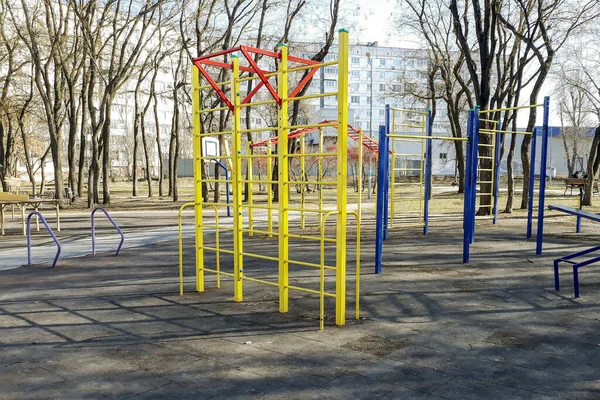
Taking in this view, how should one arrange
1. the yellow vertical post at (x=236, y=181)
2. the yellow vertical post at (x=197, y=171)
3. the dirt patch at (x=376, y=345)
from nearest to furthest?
the dirt patch at (x=376, y=345) → the yellow vertical post at (x=236, y=181) → the yellow vertical post at (x=197, y=171)

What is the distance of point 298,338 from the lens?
453 cm

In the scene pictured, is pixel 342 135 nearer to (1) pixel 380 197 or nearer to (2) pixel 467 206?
(1) pixel 380 197

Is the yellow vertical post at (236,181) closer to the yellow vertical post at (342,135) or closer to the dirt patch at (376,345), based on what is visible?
the yellow vertical post at (342,135)

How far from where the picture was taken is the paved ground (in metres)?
3.51

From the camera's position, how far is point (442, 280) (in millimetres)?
6840

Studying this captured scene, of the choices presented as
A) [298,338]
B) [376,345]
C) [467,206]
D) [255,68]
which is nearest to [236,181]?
[255,68]

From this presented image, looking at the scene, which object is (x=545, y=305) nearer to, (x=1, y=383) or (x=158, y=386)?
(x=158, y=386)

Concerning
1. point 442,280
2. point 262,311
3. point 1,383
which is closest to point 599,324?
point 442,280

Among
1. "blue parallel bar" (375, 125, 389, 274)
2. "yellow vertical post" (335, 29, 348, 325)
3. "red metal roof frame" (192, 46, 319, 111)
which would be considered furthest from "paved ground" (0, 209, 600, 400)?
"red metal roof frame" (192, 46, 319, 111)

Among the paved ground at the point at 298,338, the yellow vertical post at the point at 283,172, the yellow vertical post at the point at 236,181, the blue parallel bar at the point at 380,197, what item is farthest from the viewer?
the blue parallel bar at the point at 380,197

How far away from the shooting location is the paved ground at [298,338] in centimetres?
351

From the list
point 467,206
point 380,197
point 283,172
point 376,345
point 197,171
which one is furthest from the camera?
point 467,206

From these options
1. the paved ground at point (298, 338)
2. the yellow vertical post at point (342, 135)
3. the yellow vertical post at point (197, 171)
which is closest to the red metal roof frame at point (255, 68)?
the yellow vertical post at point (197, 171)

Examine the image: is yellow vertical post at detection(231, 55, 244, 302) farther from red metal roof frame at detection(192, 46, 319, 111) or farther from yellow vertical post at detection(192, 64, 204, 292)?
yellow vertical post at detection(192, 64, 204, 292)
